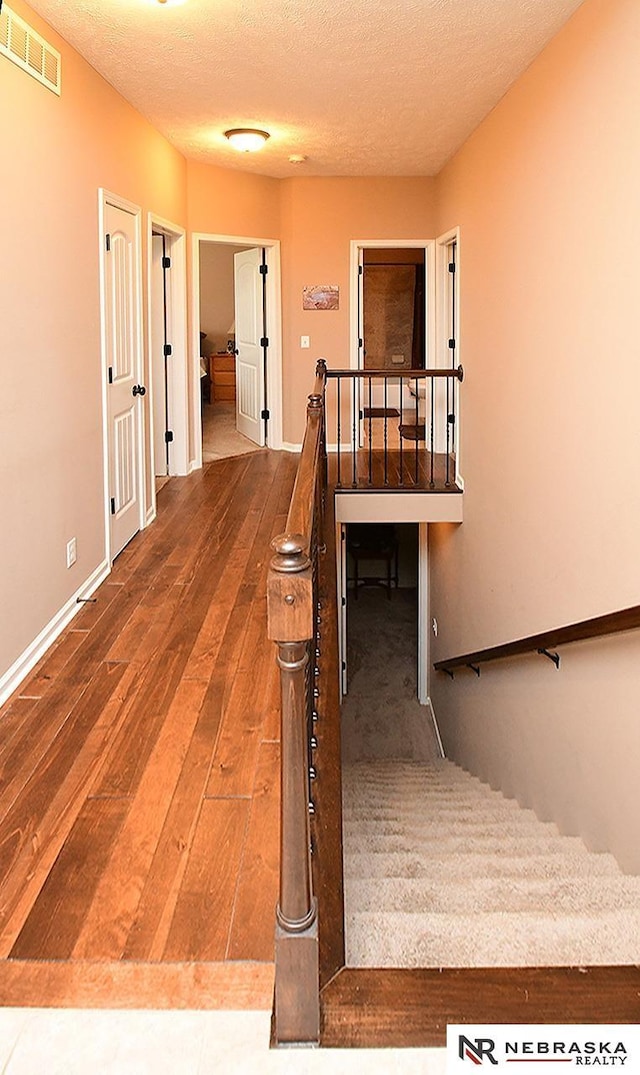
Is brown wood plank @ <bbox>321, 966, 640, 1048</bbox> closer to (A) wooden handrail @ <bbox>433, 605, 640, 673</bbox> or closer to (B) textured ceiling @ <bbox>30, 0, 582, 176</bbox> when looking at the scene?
(A) wooden handrail @ <bbox>433, 605, 640, 673</bbox>

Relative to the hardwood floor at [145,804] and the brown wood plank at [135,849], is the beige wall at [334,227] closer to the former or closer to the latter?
the hardwood floor at [145,804]

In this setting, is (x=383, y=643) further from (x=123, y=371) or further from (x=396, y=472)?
(x=123, y=371)

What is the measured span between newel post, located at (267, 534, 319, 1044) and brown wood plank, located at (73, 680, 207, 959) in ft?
1.66

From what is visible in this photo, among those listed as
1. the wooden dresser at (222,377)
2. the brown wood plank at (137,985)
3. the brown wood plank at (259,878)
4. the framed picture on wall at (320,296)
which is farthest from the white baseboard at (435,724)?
the wooden dresser at (222,377)

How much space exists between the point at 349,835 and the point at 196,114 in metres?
4.81

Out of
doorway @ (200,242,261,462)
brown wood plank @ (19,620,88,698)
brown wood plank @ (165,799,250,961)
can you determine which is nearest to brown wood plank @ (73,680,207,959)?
brown wood plank @ (165,799,250,961)

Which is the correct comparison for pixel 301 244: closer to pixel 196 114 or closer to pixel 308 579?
pixel 196 114

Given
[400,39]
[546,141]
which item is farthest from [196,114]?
[546,141]

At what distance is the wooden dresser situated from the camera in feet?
45.1

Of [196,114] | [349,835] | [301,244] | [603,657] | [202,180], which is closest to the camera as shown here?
[349,835]

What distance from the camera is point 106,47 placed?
181 inches

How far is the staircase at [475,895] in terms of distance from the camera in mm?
2160

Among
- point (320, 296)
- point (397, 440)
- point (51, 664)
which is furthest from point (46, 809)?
point (397, 440)

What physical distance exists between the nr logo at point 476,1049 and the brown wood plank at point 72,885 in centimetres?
94
